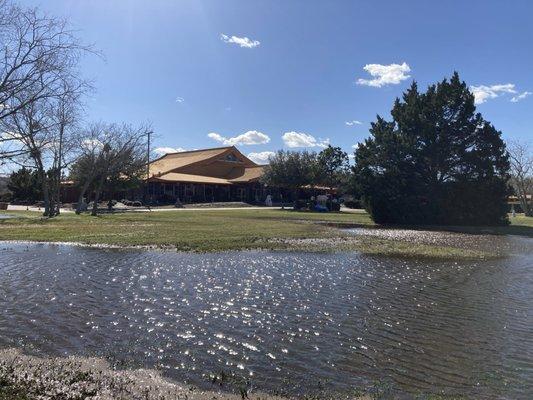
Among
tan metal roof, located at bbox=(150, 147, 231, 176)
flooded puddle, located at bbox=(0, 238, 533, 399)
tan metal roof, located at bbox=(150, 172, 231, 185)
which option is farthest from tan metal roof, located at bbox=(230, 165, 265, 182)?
flooded puddle, located at bbox=(0, 238, 533, 399)

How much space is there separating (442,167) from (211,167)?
5010 centimetres

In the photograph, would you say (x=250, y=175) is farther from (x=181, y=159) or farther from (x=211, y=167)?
(x=181, y=159)

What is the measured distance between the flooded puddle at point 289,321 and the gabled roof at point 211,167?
5689 cm

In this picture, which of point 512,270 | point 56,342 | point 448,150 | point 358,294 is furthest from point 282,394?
point 448,150

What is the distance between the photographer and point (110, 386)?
5.61m

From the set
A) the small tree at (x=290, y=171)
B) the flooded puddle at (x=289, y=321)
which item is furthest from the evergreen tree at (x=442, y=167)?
the small tree at (x=290, y=171)

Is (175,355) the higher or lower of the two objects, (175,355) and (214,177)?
the lower

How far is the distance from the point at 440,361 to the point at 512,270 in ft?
32.7

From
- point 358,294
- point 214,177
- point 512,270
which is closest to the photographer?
point 358,294

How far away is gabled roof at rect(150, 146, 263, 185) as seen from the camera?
2928 inches

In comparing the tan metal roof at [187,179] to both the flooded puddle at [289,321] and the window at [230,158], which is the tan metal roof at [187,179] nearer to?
the window at [230,158]

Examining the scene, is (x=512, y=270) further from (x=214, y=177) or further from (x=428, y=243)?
(x=214, y=177)

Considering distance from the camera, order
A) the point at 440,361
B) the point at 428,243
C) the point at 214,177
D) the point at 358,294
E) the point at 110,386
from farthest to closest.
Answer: the point at 214,177
the point at 428,243
the point at 358,294
the point at 440,361
the point at 110,386

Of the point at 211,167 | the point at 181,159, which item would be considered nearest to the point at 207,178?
the point at 211,167
